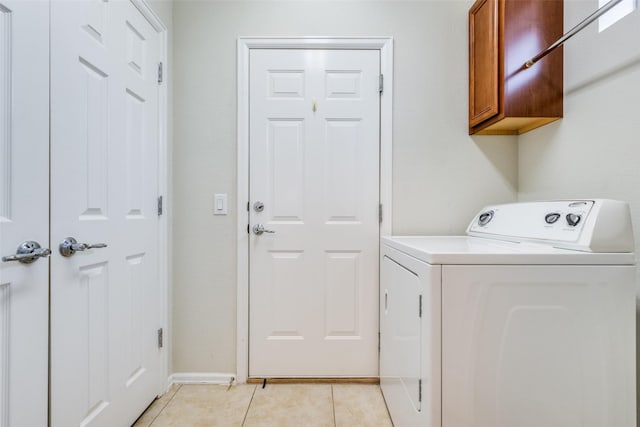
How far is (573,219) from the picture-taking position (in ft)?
3.63

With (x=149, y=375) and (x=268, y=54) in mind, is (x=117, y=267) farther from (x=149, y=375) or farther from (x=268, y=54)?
(x=268, y=54)

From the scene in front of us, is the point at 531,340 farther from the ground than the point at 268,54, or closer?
closer

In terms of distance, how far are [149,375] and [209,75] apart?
170 cm

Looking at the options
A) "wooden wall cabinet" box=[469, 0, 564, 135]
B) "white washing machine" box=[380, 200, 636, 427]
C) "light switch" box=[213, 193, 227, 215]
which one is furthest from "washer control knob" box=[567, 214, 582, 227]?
"light switch" box=[213, 193, 227, 215]

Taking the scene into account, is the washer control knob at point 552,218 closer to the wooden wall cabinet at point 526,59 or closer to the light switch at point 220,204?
the wooden wall cabinet at point 526,59

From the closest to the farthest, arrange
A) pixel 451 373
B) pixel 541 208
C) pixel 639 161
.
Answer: pixel 451 373 → pixel 639 161 → pixel 541 208

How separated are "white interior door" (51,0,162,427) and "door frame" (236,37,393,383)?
442 mm

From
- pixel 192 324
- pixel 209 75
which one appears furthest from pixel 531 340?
pixel 209 75

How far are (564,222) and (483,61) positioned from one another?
99 cm

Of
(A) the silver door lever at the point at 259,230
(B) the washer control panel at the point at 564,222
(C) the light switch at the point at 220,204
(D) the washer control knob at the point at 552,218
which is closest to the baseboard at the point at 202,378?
(A) the silver door lever at the point at 259,230

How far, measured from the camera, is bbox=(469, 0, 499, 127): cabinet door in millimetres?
1535

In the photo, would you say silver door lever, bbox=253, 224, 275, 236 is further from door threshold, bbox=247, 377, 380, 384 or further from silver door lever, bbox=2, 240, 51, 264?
silver door lever, bbox=2, 240, 51, 264

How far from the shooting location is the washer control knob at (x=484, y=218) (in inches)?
64.7

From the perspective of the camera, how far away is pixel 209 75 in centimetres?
183
